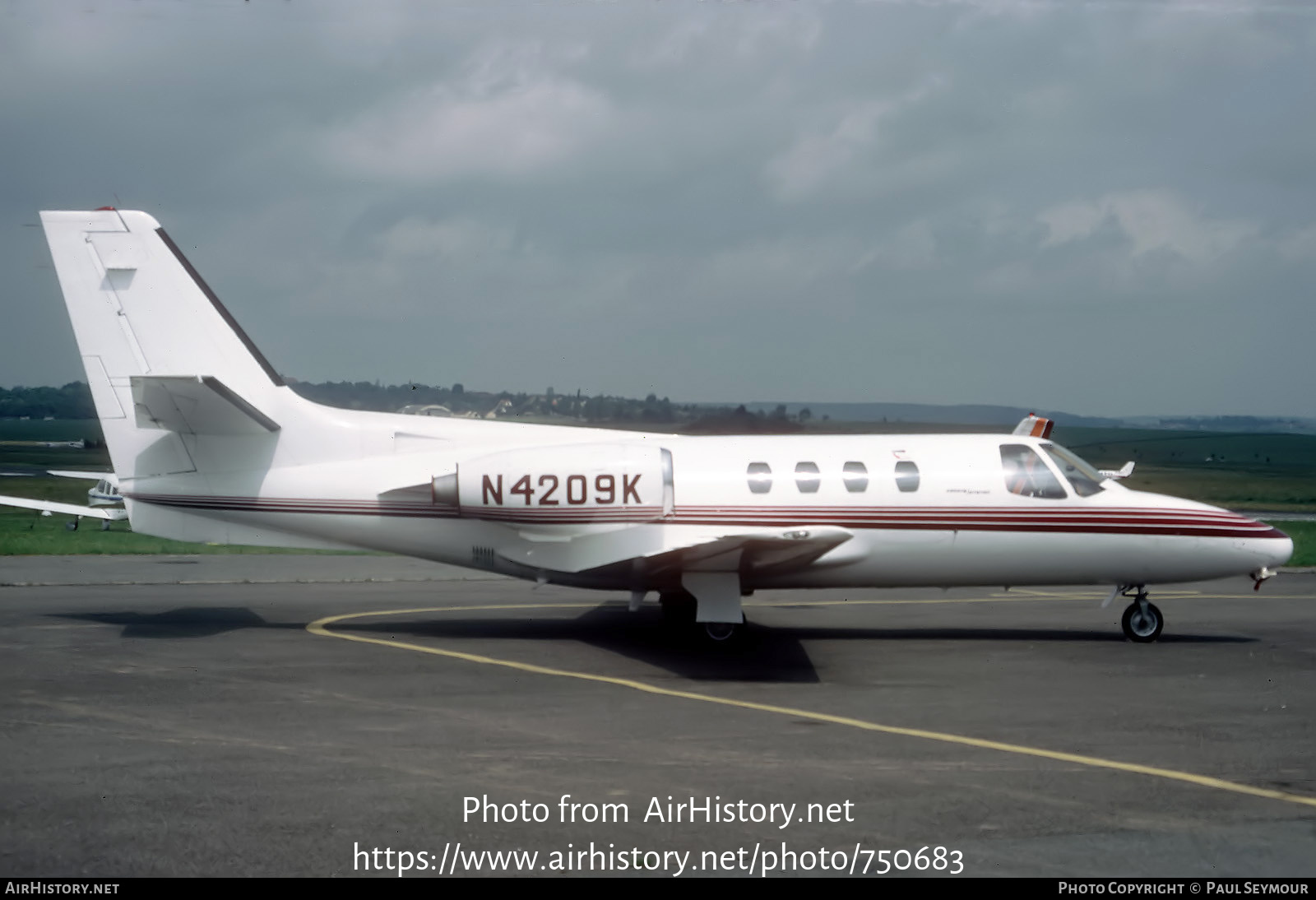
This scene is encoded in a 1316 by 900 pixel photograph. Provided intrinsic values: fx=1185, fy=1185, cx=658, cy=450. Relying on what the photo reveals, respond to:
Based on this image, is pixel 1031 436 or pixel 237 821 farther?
pixel 1031 436

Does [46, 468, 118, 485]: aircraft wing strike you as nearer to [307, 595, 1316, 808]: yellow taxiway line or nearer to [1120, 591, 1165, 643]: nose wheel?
[307, 595, 1316, 808]: yellow taxiway line

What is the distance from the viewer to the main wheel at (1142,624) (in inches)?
→ 643

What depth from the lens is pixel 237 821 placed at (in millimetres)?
8039

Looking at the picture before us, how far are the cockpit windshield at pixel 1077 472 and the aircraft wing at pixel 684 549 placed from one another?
328 centimetres

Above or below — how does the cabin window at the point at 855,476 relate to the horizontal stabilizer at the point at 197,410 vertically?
below

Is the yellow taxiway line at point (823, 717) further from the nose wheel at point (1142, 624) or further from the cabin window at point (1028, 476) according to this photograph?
the nose wheel at point (1142, 624)

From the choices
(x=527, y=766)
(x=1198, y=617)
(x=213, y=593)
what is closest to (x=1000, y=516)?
(x=1198, y=617)

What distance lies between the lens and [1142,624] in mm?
16391

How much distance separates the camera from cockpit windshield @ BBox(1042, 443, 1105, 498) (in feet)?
53.3

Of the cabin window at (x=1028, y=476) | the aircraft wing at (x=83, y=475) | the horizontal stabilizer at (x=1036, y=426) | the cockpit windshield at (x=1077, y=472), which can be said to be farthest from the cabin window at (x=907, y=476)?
the aircraft wing at (x=83, y=475)

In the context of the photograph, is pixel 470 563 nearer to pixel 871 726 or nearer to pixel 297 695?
pixel 297 695

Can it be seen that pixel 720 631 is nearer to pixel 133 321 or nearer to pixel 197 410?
pixel 197 410
